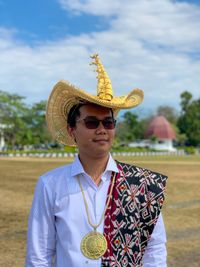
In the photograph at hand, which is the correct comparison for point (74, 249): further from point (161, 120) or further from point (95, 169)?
point (161, 120)

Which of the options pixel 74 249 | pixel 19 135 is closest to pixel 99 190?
pixel 74 249

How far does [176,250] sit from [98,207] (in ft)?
15.8

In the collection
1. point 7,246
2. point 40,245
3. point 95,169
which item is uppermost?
point 95,169

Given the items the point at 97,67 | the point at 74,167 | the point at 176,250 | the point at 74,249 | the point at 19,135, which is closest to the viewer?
the point at 74,249

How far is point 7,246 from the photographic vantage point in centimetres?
672

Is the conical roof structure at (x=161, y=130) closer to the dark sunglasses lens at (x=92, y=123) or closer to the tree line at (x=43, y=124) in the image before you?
the tree line at (x=43, y=124)

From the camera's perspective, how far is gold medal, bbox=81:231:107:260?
208cm

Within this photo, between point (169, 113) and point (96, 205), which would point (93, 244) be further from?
point (169, 113)

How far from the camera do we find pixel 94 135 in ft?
7.41

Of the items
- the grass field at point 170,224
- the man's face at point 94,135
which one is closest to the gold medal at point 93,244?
the man's face at point 94,135

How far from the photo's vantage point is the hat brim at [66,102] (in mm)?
2213

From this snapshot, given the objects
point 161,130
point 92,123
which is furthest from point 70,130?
point 161,130

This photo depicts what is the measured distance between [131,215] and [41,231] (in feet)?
1.57

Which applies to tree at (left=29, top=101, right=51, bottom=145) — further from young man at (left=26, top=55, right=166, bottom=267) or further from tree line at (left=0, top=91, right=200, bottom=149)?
young man at (left=26, top=55, right=166, bottom=267)
